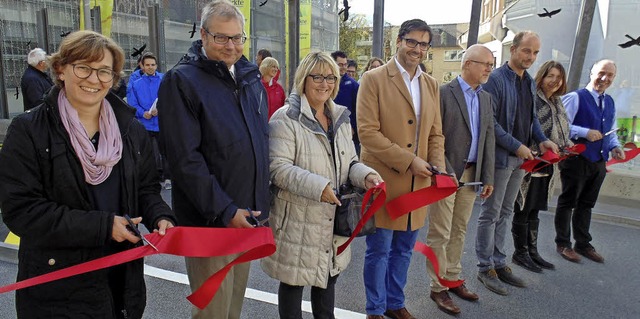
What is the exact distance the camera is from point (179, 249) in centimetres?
215

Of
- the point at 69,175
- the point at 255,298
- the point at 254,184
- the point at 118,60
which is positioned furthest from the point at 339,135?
the point at 255,298

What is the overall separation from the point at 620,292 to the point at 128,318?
4147mm

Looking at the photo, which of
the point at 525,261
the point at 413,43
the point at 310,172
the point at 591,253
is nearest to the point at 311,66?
the point at 310,172

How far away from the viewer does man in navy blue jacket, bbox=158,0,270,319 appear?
2281mm

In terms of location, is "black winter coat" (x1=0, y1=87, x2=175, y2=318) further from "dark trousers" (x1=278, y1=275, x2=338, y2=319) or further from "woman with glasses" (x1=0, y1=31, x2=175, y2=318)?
"dark trousers" (x1=278, y1=275, x2=338, y2=319)

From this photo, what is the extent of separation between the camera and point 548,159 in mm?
4238

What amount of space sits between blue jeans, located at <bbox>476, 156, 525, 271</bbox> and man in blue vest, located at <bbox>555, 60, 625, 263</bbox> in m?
0.88

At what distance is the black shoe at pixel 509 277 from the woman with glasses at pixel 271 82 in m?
3.94

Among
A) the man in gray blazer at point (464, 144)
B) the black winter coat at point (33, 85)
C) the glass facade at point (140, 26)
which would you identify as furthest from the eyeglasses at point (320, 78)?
the glass facade at point (140, 26)

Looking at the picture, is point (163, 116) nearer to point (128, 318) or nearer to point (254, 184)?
point (254, 184)

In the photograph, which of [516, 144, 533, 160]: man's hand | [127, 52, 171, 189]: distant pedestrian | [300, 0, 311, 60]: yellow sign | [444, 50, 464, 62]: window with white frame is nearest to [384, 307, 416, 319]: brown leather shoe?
[516, 144, 533, 160]: man's hand

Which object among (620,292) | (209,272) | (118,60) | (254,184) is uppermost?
(118,60)

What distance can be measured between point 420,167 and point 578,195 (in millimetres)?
2655

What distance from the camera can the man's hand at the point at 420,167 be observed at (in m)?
3.17
